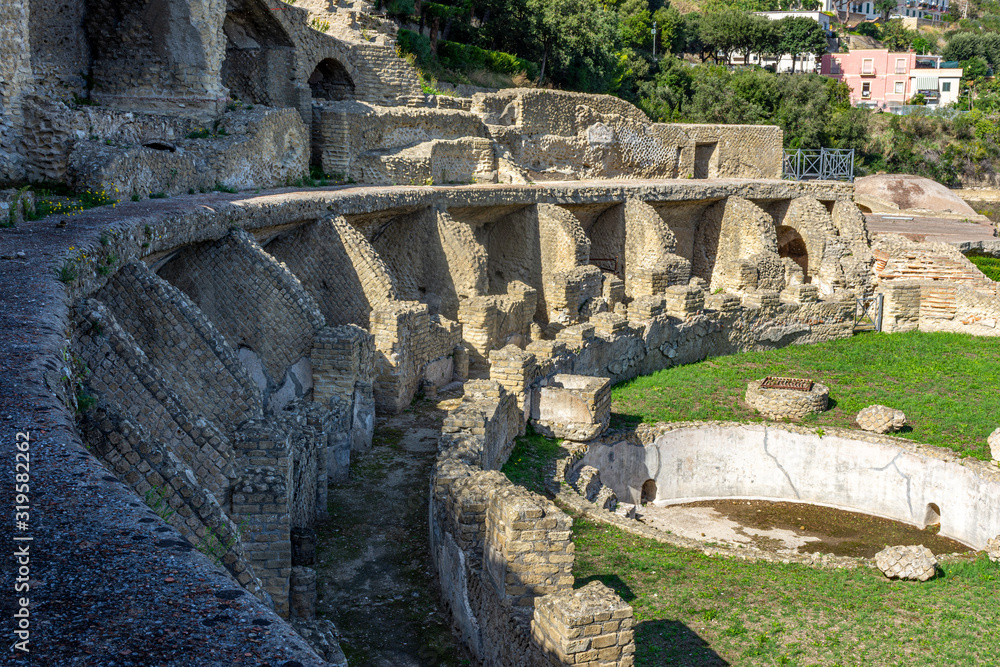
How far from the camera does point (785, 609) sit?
8031 millimetres

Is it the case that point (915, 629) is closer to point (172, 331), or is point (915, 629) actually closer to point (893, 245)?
point (172, 331)

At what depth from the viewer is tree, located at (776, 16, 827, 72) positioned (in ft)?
179

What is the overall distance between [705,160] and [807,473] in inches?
573

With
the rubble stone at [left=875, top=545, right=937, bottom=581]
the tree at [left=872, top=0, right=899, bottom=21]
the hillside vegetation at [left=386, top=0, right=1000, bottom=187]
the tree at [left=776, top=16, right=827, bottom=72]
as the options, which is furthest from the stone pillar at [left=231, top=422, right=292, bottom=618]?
the tree at [left=872, top=0, right=899, bottom=21]

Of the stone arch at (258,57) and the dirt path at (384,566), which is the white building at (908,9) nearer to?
the stone arch at (258,57)

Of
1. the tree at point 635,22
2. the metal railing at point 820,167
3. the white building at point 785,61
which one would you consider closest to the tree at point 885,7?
the white building at point 785,61

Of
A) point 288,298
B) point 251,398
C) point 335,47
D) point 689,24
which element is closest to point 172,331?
point 251,398

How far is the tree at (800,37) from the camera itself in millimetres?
54531

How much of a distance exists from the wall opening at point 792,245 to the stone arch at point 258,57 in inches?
492

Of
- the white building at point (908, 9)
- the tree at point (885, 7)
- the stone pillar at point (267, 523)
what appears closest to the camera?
the stone pillar at point (267, 523)

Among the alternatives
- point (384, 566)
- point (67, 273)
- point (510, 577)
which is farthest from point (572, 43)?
point (510, 577)

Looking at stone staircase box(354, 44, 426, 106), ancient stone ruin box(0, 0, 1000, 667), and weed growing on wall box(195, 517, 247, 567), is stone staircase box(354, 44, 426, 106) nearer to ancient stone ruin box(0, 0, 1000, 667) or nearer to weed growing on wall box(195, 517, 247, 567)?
ancient stone ruin box(0, 0, 1000, 667)

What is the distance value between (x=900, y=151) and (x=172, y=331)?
41237 mm

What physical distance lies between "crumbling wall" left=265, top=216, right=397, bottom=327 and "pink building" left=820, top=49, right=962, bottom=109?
55130 mm
